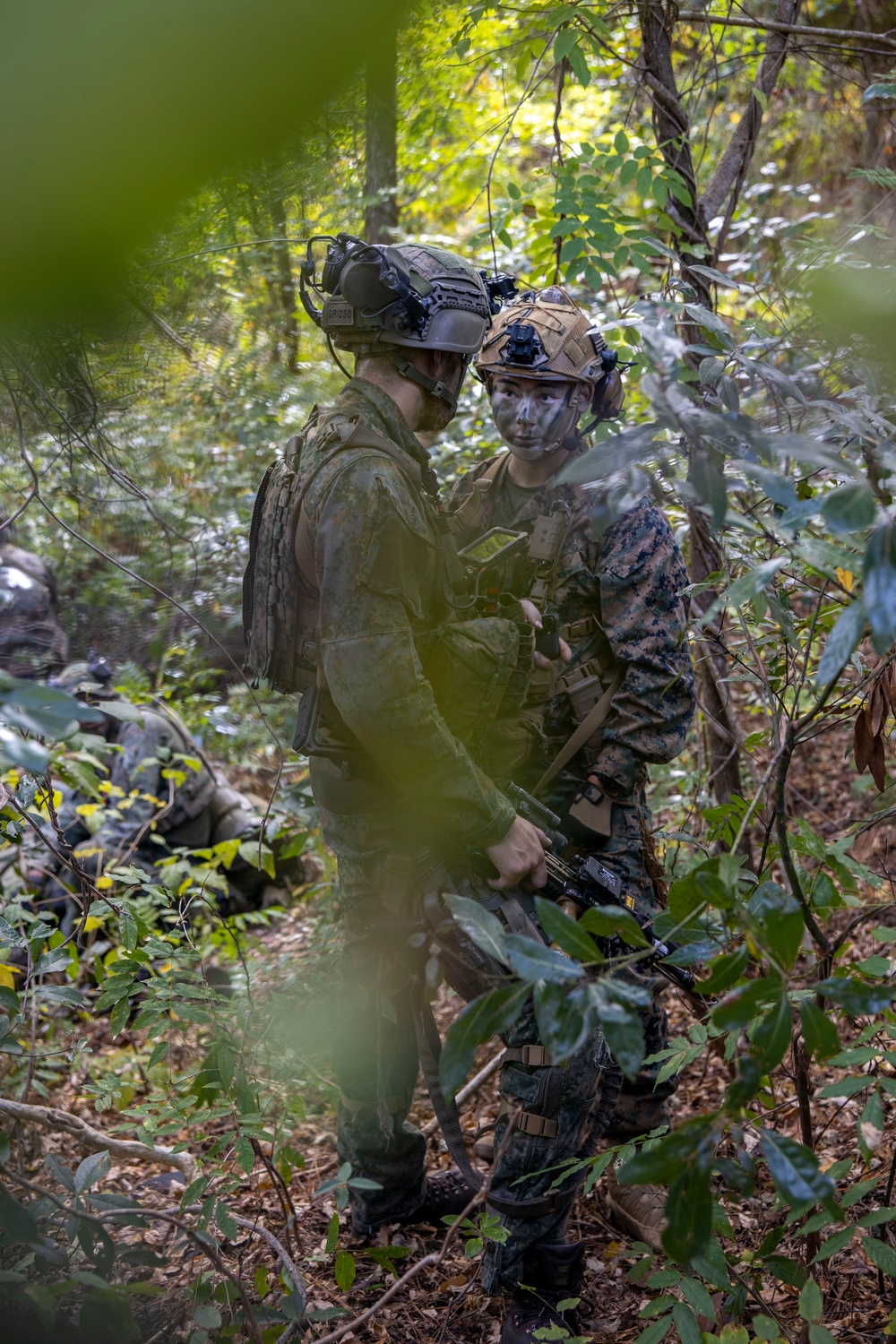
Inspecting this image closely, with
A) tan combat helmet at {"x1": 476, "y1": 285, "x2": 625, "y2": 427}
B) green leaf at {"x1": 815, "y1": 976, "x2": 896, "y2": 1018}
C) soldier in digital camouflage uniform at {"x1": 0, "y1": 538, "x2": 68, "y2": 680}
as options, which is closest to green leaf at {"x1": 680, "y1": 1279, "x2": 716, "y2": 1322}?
green leaf at {"x1": 815, "y1": 976, "x2": 896, "y2": 1018}

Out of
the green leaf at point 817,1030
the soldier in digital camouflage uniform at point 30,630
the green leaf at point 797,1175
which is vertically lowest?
the soldier in digital camouflage uniform at point 30,630

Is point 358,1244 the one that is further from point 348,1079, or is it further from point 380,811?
point 380,811

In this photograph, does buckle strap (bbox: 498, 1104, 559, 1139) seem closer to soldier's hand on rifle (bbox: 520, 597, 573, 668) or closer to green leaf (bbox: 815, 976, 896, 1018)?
soldier's hand on rifle (bbox: 520, 597, 573, 668)

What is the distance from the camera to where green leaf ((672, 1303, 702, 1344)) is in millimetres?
1858

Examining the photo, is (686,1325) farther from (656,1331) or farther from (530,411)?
(530,411)

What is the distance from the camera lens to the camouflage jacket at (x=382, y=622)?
7.88 ft

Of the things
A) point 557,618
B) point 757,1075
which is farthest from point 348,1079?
point 757,1075

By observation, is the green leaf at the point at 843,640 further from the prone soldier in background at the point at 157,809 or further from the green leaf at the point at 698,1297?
the prone soldier in background at the point at 157,809

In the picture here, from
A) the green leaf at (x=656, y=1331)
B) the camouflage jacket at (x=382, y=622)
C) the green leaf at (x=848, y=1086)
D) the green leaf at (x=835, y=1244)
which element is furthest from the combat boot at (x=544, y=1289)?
the green leaf at (x=848, y=1086)

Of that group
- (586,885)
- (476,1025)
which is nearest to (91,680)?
(586,885)

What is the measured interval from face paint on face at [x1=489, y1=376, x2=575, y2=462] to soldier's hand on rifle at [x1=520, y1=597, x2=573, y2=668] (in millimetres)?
535

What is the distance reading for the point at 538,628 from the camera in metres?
3.12

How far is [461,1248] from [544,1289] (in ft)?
1.65

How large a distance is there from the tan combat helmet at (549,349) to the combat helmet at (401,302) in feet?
1.47
